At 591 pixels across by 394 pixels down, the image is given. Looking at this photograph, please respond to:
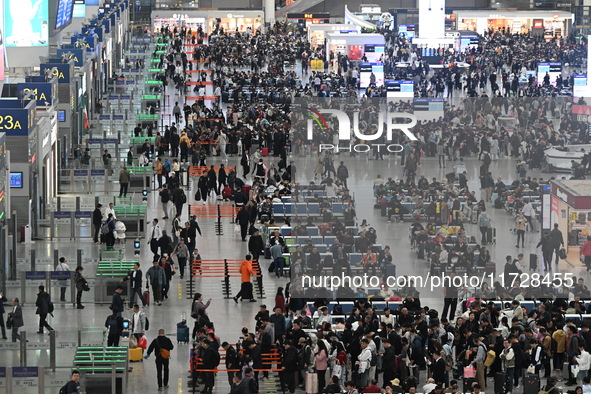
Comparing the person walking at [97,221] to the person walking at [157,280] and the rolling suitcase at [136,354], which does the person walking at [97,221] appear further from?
the rolling suitcase at [136,354]

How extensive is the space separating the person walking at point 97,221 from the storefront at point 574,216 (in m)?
12.7

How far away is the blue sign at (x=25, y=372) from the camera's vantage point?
25.8m

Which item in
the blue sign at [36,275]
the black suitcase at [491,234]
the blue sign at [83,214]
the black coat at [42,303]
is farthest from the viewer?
the blue sign at [83,214]

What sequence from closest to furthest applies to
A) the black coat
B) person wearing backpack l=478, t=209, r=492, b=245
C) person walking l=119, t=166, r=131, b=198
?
the black coat < person wearing backpack l=478, t=209, r=492, b=245 < person walking l=119, t=166, r=131, b=198

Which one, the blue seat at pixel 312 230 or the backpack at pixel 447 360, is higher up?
the blue seat at pixel 312 230

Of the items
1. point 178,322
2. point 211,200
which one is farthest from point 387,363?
point 211,200

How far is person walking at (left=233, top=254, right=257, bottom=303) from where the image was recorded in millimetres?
34406

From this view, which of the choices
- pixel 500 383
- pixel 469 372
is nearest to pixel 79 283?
pixel 469 372

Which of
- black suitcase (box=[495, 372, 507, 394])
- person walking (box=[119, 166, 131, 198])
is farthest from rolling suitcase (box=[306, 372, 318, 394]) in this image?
person walking (box=[119, 166, 131, 198])

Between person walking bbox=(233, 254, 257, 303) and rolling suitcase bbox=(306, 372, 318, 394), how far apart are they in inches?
282

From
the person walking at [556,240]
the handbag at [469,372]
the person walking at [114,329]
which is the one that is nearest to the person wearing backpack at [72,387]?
the person walking at [114,329]

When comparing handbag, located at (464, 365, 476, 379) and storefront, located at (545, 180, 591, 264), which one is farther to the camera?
storefront, located at (545, 180, 591, 264)

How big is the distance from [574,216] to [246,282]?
290 inches

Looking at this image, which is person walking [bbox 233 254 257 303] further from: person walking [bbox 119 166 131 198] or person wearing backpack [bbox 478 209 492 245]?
person walking [bbox 119 166 131 198]
